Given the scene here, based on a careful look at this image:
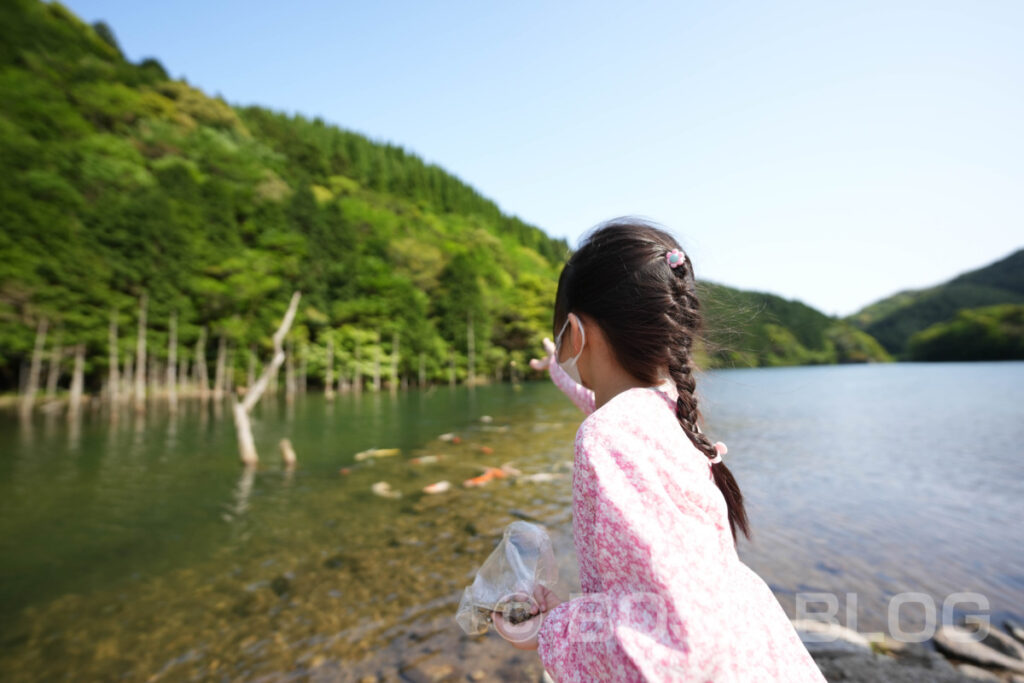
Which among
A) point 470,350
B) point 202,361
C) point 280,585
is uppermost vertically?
point 470,350

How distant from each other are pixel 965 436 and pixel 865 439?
3544 mm

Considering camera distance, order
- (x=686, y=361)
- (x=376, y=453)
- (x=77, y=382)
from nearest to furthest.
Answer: (x=686, y=361), (x=376, y=453), (x=77, y=382)

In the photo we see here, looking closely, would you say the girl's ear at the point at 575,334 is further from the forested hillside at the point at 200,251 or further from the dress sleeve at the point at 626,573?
the dress sleeve at the point at 626,573

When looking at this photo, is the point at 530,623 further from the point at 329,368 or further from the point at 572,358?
the point at 329,368

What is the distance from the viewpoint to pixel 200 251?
36.0m

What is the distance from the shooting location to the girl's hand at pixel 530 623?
4.34 feet

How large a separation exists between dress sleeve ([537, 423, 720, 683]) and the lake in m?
0.73

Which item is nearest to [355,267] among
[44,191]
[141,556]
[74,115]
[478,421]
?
[44,191]

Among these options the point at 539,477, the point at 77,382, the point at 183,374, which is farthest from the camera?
the point at 183,374

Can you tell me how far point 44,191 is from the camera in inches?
1171

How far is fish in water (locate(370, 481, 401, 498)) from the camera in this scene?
30.4 feet

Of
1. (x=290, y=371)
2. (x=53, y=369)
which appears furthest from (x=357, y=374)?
(x=53, y=369)

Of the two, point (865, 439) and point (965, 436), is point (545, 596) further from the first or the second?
point (965, 436)

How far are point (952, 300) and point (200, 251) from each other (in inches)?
5719
